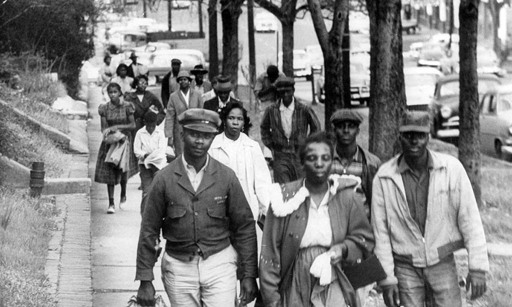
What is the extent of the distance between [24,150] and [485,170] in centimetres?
877

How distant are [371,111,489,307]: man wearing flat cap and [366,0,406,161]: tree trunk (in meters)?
7.41

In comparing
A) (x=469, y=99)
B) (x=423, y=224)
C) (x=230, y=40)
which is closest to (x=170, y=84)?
(x=469, y=99)

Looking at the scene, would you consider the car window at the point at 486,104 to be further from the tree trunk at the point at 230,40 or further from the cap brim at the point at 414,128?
the cap brim at the point at 414,128

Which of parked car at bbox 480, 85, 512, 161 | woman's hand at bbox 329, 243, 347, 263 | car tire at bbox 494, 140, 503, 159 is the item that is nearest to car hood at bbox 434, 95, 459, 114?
parked car at bbox 480, 85, 512, 161

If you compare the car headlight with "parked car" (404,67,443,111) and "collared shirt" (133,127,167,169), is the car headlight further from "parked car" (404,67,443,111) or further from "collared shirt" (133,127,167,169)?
"collared shirt" (133,127,167,169)

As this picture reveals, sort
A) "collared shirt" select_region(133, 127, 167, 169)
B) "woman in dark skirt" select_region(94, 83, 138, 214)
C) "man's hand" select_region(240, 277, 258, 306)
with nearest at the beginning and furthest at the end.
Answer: "man's hand" select_region(240, 277, 258, 306), "collared shirt" select_region(133, 127, 167, 169), "woman in dark skirt" select_region(94, 83, 138, 214)

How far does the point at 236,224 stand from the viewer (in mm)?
7137

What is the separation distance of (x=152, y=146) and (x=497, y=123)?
1314 cm

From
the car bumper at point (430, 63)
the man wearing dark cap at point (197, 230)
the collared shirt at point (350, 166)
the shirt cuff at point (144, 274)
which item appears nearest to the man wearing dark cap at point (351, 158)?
the collared shirt at point (350, 166)

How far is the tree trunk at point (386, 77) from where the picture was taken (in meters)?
14.7

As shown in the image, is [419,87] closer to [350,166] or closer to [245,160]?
[245,160]

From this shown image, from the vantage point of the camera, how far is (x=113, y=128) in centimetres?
1498

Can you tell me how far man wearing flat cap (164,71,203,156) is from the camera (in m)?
14.3

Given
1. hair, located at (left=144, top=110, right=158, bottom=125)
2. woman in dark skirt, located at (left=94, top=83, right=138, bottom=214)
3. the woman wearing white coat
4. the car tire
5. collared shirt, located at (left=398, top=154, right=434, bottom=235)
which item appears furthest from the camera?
the car tire
